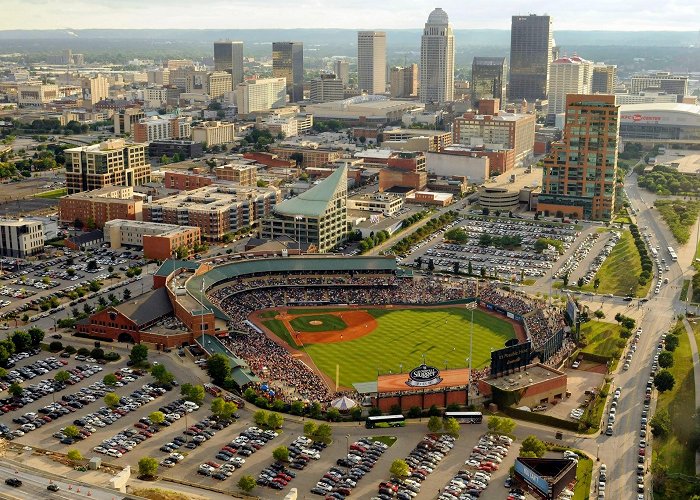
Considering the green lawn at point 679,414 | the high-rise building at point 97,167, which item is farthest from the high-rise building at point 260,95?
the green lawn at point 679,414

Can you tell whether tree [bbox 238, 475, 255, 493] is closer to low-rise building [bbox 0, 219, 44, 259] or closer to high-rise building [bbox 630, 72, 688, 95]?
low-rise building [bbox 0, 219, 44, 259]

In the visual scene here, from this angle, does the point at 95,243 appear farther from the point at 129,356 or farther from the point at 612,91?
the point at 612,91

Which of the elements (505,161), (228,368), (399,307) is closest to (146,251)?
(399,307)

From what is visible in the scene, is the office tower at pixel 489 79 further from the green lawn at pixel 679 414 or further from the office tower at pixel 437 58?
the green lawn at pixel 679 414

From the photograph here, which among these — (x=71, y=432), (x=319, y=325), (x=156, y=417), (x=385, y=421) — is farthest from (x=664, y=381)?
(x=71, y=432)

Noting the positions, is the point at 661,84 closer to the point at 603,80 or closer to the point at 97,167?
the point at 603,80

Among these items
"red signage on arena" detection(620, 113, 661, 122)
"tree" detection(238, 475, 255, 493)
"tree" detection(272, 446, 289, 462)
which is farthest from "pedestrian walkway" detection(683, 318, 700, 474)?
"red signage on arena" detection(620, 113, 661, 122)
